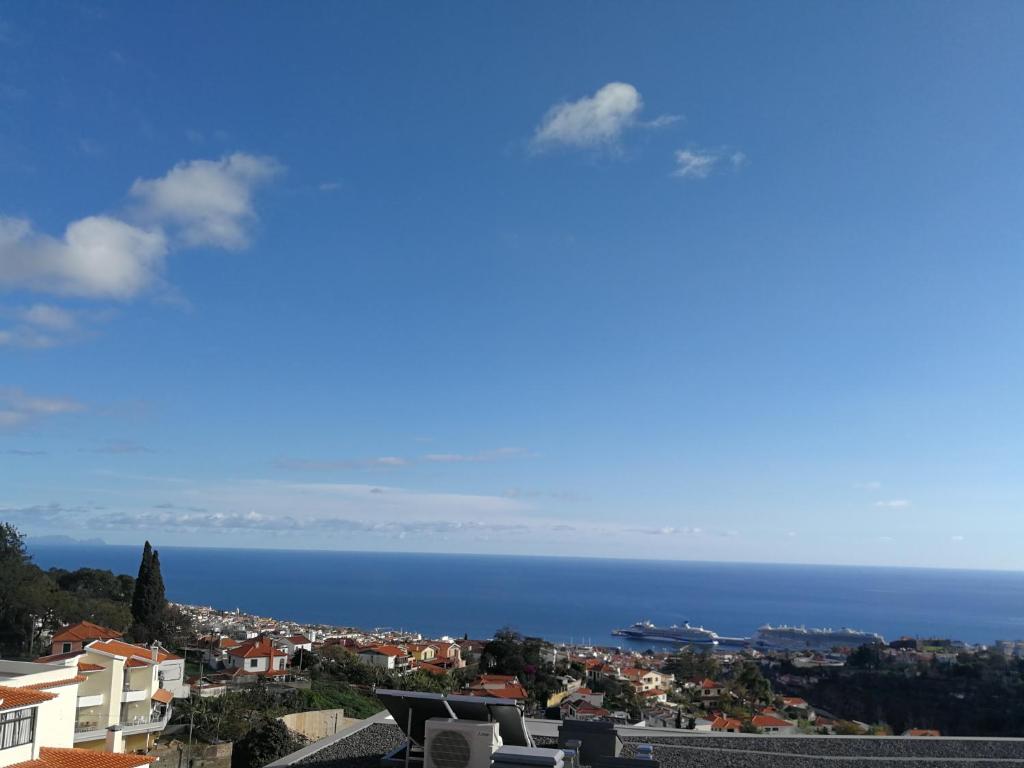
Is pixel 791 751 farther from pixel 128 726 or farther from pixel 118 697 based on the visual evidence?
pixel 118 697

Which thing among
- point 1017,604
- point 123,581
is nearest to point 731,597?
point 1017,604

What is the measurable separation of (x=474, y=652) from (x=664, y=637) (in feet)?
206

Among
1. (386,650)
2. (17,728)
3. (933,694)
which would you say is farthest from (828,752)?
(933,694)

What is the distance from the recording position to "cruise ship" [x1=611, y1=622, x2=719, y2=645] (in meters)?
106

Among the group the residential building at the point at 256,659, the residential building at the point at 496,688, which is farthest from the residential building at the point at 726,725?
the residential building at the point at 256,659

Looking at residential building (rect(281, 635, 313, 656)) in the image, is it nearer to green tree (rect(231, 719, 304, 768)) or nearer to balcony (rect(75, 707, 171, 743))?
balcony (rect(75, 707, 171, 743))

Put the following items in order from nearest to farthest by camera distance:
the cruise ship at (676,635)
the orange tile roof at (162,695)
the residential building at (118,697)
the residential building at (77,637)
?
the residential building at (118,697) < the orange tile roof at (162,695) < the residential building at (77,637) < the cruise ship at (676,635)

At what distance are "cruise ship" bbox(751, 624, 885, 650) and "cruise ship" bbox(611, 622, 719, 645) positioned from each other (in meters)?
6.08

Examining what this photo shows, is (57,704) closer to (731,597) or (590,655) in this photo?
(590,655)

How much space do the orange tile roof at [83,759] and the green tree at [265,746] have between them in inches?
159

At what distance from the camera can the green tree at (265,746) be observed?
15.1 metres

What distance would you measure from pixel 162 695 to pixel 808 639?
97.7m

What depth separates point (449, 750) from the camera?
24.8 feet

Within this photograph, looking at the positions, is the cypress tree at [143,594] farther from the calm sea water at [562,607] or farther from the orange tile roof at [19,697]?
the calm sea water at [562,607]
